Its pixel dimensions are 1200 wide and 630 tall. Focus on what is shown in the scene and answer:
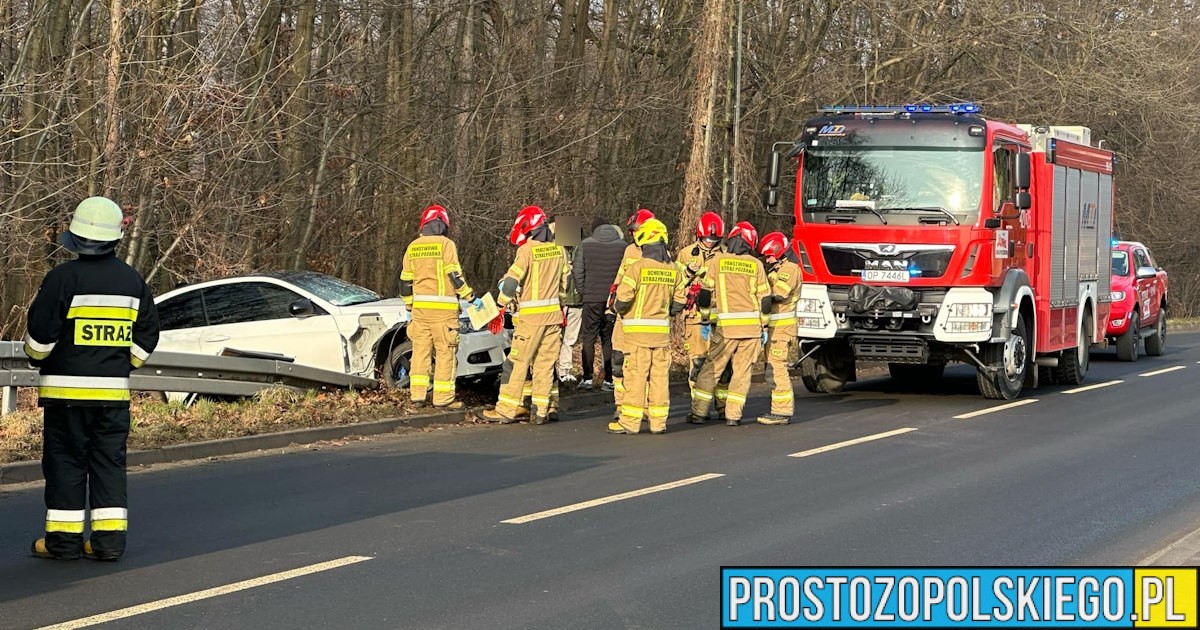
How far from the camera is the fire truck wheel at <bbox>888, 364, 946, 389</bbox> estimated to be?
19.1 metres

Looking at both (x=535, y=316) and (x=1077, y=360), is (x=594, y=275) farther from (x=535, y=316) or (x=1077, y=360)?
(x=1077, y=360)

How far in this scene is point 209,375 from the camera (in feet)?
42.8

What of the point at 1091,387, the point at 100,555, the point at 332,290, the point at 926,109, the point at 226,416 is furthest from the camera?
the point at 1091,387

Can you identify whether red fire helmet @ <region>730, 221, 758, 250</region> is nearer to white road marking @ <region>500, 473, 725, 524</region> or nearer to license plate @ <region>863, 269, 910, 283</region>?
license plate @ <region>863, 269, 910, 283</region>

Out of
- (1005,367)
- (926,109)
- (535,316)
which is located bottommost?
(1005,367)

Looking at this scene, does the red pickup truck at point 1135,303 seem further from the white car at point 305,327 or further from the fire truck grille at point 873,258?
the white car at point 305,327

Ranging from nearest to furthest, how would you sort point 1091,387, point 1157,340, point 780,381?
point 780,381, point 1091,387, point 1157,340

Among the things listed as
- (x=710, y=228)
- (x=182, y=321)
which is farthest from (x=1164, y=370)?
(x=182, y=321)

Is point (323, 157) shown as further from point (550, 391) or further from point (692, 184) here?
point (550, 391)

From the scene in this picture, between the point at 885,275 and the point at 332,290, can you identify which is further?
the point at 885,275

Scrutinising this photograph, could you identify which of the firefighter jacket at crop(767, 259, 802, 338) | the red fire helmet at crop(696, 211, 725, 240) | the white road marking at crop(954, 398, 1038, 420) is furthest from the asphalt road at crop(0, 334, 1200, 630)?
the red fire helmet at crop(696, 211, 725, 240)

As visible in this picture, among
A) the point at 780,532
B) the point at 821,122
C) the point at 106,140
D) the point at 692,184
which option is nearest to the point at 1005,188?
the point at 821,122

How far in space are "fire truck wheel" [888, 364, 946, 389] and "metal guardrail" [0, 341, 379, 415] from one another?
7.92m

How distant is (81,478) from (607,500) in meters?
3.37
